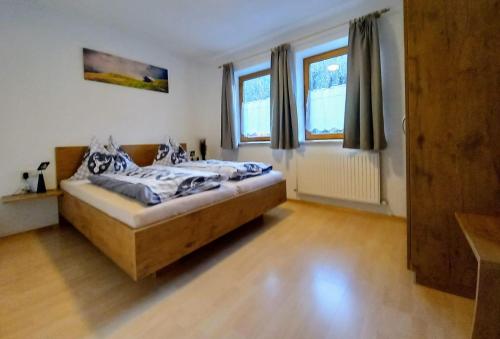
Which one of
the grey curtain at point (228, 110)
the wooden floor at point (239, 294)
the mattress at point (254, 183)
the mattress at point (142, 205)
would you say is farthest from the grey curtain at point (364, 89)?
the grey curtain at point (228, 110)

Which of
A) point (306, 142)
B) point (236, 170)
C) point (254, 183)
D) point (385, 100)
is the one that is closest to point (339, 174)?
point (306, 142)

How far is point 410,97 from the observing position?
52.2 inches

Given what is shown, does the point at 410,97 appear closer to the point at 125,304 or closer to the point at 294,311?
the point at 294,311

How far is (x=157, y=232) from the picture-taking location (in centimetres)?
136

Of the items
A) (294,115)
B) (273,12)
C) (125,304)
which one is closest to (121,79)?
(273,12)

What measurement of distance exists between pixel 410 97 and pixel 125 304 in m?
2.05

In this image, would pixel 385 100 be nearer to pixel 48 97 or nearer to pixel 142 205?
pixel 142 205

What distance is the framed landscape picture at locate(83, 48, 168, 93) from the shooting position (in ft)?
9.04

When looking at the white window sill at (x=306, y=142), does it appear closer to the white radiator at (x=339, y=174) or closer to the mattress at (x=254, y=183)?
the white radiator at (x=339, y=174)

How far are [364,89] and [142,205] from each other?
2.41 m

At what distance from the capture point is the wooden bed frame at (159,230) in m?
1.29

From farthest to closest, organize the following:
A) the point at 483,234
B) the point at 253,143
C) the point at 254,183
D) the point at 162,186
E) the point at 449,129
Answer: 1. the point at 253,143
2. the point at 254,183
3. the point at 162,186
4. the point at 449,129
5. the point at 483,234

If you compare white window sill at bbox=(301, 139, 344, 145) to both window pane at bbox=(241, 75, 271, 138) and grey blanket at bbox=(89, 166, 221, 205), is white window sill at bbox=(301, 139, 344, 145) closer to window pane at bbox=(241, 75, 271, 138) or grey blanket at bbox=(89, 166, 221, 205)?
window pane at bbox=(241, 75, 271, 138)

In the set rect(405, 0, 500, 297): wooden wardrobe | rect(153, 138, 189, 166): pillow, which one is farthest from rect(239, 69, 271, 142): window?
rect(405, 0, 500, 297): wooden wardrobe
